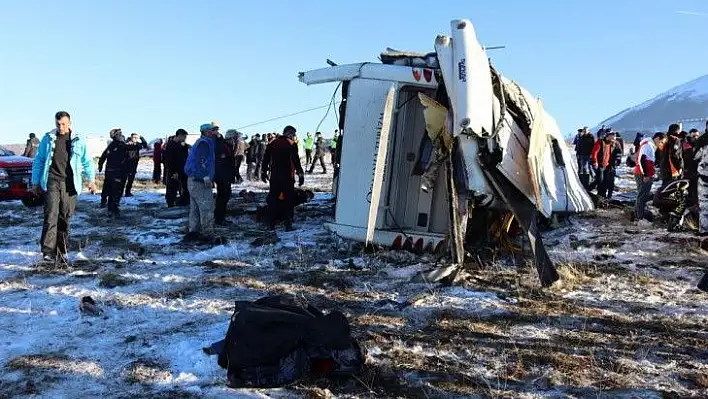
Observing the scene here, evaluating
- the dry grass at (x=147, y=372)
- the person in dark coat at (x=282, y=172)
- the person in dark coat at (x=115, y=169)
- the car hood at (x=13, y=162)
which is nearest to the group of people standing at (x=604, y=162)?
the person in dark coat at (x=282, y=172)

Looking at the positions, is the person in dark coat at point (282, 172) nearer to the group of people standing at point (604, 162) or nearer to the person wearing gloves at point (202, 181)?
the person wearing gloves at point (202, 181)

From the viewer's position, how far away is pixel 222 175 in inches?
394

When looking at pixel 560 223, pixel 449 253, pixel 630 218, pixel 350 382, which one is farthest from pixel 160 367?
pixel 630 218

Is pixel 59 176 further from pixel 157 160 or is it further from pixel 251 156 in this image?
pixel 251 156

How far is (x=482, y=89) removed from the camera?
5.68 m

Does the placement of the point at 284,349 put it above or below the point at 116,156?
below

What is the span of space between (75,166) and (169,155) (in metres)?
4.99

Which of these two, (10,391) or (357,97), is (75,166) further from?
(10,391)

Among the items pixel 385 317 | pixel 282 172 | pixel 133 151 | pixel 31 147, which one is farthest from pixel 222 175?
pixel 31 147

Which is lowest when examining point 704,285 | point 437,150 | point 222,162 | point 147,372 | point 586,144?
point 147,372

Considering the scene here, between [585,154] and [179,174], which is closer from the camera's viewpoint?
[179,174]

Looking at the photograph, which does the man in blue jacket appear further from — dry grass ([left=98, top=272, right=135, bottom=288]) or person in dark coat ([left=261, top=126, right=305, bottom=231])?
person in dark coat ([left=261, top=126, right=305, bottom=231])

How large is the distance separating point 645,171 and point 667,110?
104 metres

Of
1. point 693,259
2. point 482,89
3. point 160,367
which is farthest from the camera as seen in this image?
point 693,259
